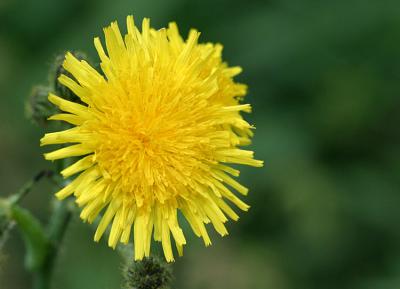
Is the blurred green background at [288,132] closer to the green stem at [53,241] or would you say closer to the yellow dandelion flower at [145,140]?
the green stem at [53,241]

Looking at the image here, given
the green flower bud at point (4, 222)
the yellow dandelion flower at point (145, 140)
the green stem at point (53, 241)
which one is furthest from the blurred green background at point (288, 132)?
the yellow dandelion flower at point (145, 140)

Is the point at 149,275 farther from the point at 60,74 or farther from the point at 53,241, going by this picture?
the point at 60,74

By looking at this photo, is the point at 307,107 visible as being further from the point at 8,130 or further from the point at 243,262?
the point at 8,130

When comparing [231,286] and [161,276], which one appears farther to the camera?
[231,286]

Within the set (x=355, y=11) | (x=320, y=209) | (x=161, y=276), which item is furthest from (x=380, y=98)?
(x=161, y=276)

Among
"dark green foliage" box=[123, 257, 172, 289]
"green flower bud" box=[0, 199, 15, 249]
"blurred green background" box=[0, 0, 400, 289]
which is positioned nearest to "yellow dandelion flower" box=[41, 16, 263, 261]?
"dark green foliage" box=[123, 257, 172, 289]

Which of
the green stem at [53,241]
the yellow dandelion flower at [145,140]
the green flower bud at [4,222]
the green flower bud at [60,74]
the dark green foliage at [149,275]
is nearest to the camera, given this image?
the yellow dandelion flower at [145,140]

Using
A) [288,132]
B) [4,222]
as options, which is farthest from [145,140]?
[288,132]

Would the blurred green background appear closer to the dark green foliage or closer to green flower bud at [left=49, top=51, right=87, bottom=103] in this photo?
green flower bud at [left=49, top=51, right=87, bottom=103]
